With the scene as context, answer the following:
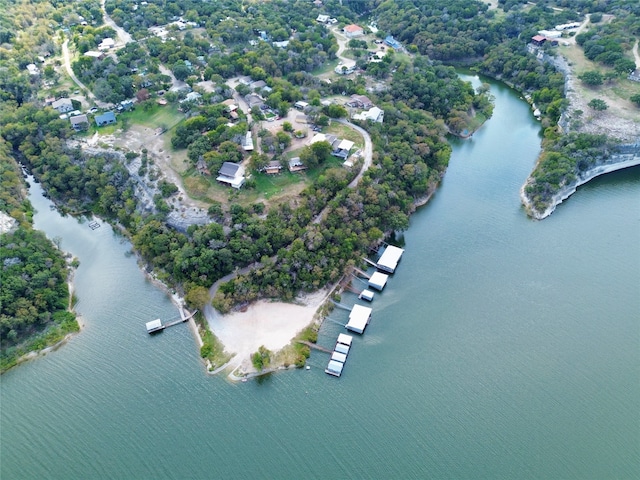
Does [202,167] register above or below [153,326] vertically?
above

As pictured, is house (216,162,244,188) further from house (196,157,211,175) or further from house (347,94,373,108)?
house (347,94,373,108)

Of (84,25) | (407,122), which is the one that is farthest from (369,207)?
(84,25)

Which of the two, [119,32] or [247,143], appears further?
[119,32]

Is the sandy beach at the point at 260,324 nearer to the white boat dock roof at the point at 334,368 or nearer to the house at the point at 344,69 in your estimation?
the white boat dock roof at the point at 334,368

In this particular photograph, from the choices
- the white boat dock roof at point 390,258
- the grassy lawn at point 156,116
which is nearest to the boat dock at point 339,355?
the white boat dock roof at point 390,258

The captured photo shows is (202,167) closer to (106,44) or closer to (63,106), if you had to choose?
(63,106)

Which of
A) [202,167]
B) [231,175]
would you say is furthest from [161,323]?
[202,167]
